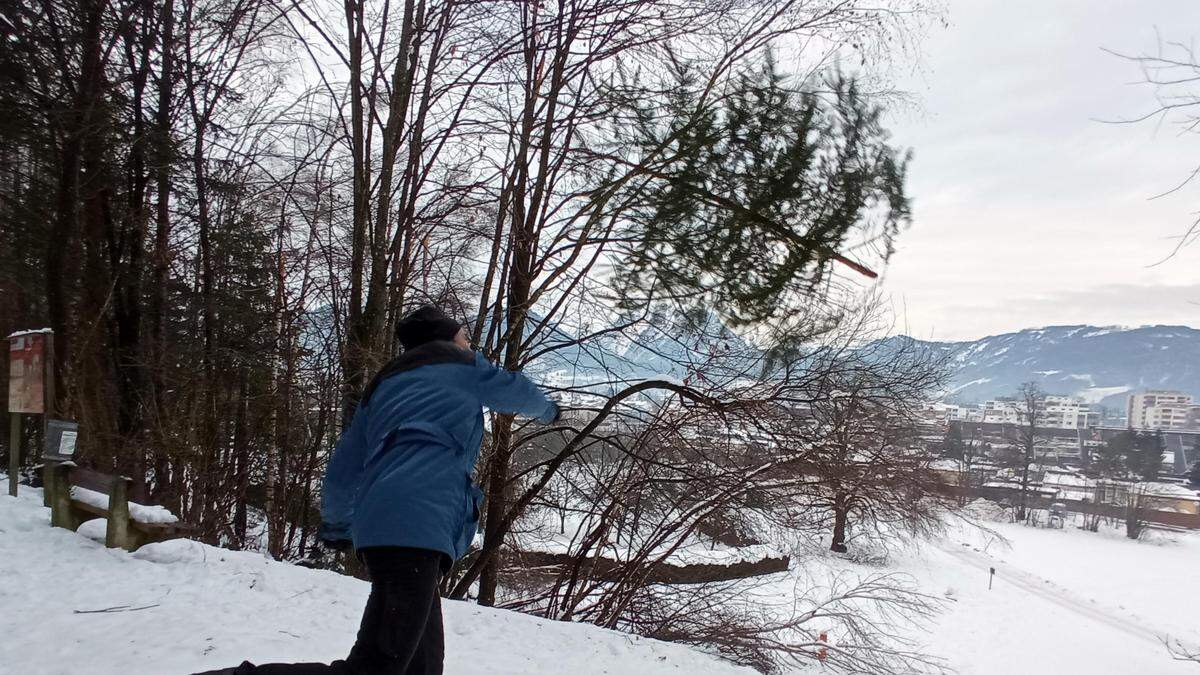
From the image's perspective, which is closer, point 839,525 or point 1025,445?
point 839,525

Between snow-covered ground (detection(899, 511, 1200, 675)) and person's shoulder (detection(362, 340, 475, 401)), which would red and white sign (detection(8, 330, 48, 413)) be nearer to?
person's shoulder (detection(362, 340, 475, 401))

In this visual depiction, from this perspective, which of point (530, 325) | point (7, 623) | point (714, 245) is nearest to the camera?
point (7, 623)

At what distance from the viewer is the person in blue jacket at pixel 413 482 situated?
2.12 metres

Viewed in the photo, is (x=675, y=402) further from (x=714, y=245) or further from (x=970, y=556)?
(x=970, y=556)

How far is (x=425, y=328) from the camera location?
248cm

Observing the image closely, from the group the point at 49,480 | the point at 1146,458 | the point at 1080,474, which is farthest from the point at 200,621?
the point at 1080,474

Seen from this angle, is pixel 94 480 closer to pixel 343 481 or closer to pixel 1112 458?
pixel 343 481

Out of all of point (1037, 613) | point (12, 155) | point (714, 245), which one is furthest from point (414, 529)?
point (1037, 613)

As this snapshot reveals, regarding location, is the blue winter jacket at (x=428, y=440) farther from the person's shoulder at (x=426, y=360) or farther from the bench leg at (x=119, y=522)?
the bench leg at (x=119, y=522)

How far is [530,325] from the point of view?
8.48 metres

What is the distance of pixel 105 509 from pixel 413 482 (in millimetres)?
4369

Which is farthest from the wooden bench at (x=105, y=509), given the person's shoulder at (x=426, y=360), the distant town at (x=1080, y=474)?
the distant town at (x=1080, y=474)

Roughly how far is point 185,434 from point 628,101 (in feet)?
23.9

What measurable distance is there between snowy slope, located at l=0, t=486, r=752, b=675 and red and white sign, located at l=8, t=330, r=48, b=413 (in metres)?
0.91
